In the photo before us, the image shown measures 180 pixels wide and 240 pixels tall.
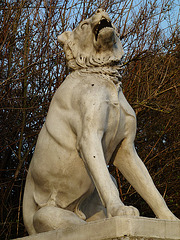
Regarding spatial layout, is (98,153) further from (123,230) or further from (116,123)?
(123,230)

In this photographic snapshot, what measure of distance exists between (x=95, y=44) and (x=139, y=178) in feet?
3.65

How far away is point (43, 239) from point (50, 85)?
14.8 feet

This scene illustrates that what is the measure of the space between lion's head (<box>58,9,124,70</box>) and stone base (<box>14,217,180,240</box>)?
1.42 metres

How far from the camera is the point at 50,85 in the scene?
26.0 feet

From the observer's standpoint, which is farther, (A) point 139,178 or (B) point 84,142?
(A) point 139,178

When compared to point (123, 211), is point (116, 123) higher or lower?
higher

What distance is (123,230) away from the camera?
313 cm

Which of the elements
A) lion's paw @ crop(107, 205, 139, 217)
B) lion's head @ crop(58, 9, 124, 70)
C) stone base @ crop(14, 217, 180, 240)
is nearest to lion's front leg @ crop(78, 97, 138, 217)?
lion's paw @ crop(107, 205, 139, 217)

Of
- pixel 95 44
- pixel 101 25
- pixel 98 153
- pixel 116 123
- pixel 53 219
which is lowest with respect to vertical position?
pixel 53 219

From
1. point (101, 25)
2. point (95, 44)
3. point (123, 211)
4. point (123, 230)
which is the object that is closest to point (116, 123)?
point (95, 44)

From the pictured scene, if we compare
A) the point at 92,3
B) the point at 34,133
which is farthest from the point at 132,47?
the point at 34,133

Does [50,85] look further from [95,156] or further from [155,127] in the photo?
[95,156]

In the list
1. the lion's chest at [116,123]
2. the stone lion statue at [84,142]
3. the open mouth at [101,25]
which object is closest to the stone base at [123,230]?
the stone lion statue at [84,142]

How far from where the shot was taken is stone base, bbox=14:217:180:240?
3141 mm
